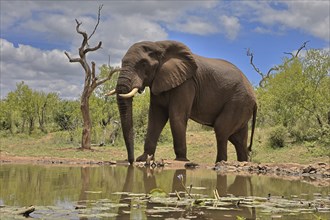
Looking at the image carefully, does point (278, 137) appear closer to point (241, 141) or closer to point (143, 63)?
point (241, 141)

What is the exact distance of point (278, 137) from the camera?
921 inches

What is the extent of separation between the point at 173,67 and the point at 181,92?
29.9 inches

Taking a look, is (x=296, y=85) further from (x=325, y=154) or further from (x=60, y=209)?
(x=60, y=209)

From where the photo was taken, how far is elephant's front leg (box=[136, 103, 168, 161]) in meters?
14.4

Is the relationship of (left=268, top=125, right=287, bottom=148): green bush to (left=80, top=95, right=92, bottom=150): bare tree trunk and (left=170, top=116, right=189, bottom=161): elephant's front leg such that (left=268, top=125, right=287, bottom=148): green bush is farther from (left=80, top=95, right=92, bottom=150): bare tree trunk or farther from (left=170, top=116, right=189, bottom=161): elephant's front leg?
(left=170, top=116, right=189, bottom=161): elephant's front leg

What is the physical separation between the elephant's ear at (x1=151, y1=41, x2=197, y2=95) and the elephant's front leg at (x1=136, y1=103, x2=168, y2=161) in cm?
76

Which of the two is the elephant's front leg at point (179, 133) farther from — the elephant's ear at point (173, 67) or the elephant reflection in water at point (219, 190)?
the elephant reflection in water at point (219, 190)

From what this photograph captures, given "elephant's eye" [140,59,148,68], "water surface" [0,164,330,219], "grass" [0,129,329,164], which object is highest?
"elephant's eye" [140,59,148,68]

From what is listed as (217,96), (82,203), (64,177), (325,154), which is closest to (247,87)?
(217,96)

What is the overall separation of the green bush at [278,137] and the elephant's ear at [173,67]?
10.2 metres

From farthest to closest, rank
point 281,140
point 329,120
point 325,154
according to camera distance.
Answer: point 329,120 < point 281,140 < point 325,154

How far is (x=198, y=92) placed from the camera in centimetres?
1481

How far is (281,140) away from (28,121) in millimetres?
29609

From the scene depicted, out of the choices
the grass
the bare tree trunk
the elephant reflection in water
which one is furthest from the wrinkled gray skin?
the bare tree trunk
